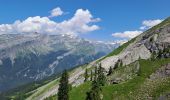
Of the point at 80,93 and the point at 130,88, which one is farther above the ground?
the point at 130,88

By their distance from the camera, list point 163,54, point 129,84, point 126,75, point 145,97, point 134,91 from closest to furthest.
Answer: point 145,97, point 134,91, point 129,84, point 126,75, point 163,54

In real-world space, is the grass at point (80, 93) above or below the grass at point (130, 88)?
below

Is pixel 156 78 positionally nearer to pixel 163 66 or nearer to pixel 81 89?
pixel 163 66

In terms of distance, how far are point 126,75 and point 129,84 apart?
14.7 meters

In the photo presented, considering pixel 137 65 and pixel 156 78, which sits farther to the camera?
pixel 137 65

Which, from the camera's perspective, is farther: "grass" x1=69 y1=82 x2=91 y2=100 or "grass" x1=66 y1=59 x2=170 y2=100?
"grass" x1=69 y1=82 x2=91 y2=100

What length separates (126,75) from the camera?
147750 mm

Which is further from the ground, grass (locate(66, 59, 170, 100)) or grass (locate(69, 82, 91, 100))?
grass (locate(66, 59, 170, 100))

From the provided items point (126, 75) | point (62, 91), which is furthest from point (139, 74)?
point (62, 91)

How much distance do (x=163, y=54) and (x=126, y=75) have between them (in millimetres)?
26294

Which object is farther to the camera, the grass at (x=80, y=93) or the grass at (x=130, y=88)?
the grass at (x=80, y=93)

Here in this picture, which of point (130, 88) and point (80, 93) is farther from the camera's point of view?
point (80, 93)

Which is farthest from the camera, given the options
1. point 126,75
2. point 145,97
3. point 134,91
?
point 126,75

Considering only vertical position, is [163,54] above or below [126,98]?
above
